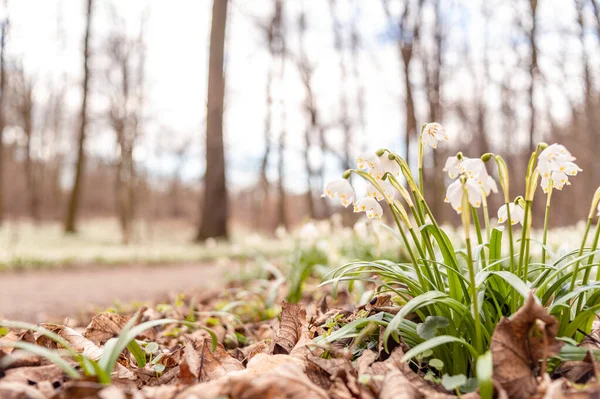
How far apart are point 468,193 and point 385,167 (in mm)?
344

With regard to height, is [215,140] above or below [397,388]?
above

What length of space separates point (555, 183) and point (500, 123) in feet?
68.2

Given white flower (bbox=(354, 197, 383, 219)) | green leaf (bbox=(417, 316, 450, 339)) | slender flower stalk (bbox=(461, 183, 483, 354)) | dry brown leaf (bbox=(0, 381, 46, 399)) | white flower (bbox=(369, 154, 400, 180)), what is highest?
white flower (bbox=(369, 154, 400, 180))

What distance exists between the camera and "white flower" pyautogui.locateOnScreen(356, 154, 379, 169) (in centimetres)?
148

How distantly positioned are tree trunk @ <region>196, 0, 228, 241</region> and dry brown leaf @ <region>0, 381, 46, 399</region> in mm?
10393

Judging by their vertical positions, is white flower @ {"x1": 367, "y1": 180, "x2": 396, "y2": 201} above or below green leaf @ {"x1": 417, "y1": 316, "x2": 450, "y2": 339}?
above

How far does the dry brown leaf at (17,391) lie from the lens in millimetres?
1086

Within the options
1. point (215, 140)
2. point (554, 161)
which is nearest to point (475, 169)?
point (554, 161)

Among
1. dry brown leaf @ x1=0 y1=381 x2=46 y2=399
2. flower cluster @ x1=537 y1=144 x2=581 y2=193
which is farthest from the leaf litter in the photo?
flower cluster @ x1=537 y1=144 x2=581 y2=193

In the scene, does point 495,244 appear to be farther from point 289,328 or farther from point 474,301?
point 289,328

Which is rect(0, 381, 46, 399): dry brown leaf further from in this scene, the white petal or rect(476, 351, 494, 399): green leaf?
the white petal

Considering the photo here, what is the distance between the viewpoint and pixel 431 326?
1.35 meters

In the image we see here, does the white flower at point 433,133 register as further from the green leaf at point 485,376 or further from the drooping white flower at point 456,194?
the green leaf at point 485,376

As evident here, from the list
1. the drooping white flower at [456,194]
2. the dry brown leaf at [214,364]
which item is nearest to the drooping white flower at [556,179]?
the drooping white flower at [456,194]
